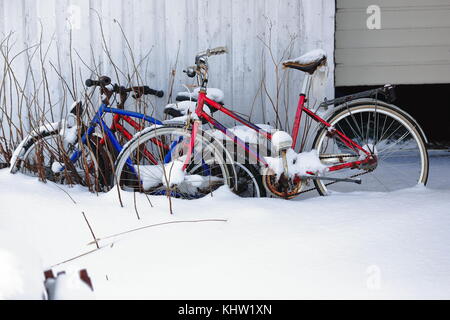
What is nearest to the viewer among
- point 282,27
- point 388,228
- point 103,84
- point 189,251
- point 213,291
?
point 213,291

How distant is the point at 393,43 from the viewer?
4.54 metres

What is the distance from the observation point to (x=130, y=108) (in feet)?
13.6

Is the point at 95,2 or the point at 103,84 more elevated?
the point at 95,2

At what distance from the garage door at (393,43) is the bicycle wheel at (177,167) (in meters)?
1.70

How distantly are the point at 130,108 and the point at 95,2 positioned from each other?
86cm

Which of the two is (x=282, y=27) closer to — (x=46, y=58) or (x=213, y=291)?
(x=46, y=58)

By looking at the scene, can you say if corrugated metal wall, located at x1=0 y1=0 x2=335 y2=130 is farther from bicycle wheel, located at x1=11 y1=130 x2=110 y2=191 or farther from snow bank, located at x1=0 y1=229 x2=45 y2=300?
snow bank, located at x1=0 y1=229 x2=45 y2=300

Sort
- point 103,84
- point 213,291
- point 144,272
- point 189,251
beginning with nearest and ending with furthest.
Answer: point 213,291
point 144,272
point 189,251
point 103,84

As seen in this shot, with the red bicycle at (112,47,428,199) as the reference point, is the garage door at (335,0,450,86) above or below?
above

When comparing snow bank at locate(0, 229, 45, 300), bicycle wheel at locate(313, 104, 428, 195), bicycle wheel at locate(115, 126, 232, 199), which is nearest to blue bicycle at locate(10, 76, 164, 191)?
bicycle wheel at locate(115, 126, 232, 199)

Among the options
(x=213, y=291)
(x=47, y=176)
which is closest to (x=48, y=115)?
(x=47, y=176)

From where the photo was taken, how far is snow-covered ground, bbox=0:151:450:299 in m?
2.00

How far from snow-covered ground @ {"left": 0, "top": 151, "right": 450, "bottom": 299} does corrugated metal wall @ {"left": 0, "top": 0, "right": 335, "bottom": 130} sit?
117cm

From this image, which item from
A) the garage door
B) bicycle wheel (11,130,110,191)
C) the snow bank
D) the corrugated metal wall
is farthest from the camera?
the garage door
